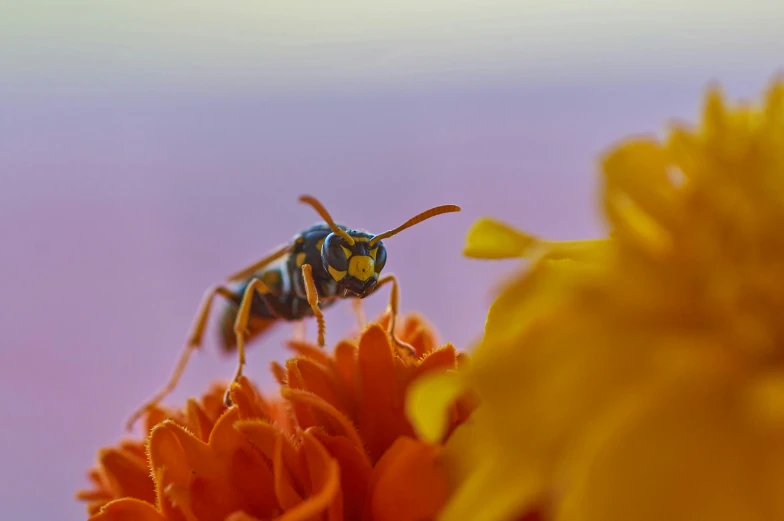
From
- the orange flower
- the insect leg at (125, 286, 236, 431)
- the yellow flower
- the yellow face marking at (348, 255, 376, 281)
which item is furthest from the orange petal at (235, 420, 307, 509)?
the insect leg at (125, 286, 236, 431)

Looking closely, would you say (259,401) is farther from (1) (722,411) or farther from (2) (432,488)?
(1) (722,411)

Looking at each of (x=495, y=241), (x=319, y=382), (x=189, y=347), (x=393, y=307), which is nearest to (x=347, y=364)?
(x=319, y=382)

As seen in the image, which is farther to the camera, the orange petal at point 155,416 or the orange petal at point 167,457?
the orange petal at point 155,416

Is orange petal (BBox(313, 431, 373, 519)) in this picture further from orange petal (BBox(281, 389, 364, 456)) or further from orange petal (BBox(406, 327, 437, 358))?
orange petal (BBox(406, 327, 437, 358))

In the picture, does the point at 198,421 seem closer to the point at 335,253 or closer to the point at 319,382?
the point at 319,382

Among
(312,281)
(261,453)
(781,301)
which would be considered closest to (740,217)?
(781,301)

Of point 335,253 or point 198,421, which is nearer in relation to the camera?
point 198,421

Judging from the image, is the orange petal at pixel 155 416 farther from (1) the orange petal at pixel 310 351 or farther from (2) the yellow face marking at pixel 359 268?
(2) the yellow face marking at pixel 359 268

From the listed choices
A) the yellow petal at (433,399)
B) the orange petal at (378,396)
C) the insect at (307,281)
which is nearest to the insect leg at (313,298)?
the insect at (307,281)
